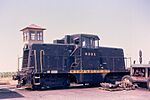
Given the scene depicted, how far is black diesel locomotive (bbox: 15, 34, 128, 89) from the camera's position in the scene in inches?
693

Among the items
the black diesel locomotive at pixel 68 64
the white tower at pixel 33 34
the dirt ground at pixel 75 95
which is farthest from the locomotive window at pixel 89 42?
the white tower at pixel 33 34

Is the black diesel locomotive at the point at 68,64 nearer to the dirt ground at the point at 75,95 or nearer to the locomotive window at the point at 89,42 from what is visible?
the locomotive window at the point at 89,42

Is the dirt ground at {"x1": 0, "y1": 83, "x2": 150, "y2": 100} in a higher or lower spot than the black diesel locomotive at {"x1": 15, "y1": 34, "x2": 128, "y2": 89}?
lower

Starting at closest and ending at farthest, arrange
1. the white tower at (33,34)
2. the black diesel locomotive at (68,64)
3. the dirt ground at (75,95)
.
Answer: the dirt ground at (75,95) → the black diesel locomotive at (68,64) → the white tower at (33,34)

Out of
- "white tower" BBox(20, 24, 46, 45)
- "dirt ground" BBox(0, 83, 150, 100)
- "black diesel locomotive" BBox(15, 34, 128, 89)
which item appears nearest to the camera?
"dirt ground" BBox(0, 83, 150, 100)

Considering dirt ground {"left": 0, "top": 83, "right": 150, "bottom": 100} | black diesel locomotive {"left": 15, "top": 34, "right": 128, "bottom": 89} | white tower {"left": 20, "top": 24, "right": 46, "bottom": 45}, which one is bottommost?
dirt ground {"left": 0, "top": 83, "right": 150, "bottom": 100}

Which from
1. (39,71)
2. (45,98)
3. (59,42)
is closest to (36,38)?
(59,42)

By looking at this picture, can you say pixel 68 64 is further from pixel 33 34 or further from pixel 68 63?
pixel 33 34

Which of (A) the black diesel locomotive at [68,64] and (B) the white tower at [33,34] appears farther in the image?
(B) the white tower at [33,34]

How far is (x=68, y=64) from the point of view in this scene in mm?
18797

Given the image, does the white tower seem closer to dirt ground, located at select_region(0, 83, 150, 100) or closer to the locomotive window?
the locomotive window

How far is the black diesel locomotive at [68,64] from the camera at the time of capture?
1759 centimetres

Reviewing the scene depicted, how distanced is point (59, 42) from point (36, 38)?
2131 centimetres

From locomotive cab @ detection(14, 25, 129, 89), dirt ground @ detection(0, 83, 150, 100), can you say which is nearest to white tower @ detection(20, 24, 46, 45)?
locomotive cab @ detection(14, 25, 129, 89)
